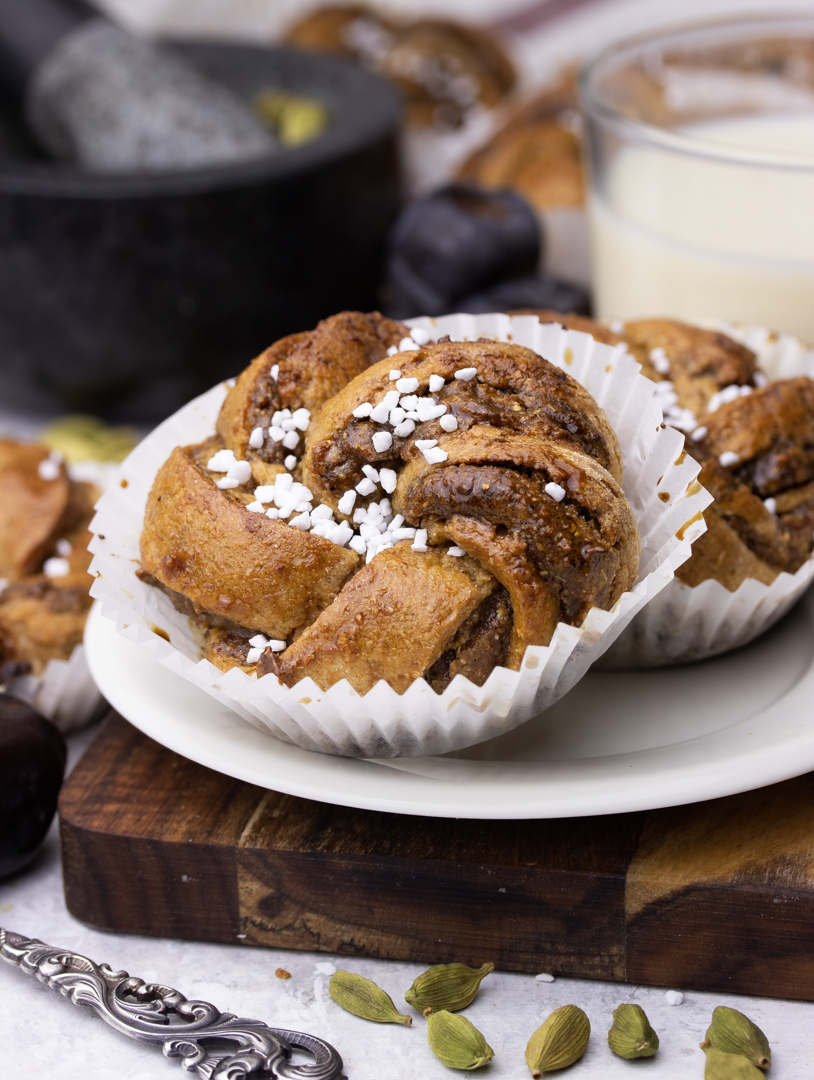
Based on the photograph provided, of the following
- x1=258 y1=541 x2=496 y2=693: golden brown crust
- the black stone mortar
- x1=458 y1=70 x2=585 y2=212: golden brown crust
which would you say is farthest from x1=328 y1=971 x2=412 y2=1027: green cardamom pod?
x1=458 y1=70 x2=585 y2=212: golden brown crust

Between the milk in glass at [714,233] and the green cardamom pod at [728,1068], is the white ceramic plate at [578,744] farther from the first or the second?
the milk in glass at [714,233]

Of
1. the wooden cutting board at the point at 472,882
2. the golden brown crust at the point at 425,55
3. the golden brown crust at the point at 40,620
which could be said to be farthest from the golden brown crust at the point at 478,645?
the golden brown crust at the point at 425,55

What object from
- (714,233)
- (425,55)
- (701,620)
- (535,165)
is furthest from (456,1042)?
(425,55)

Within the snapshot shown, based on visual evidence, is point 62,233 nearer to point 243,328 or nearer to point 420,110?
point 243,328

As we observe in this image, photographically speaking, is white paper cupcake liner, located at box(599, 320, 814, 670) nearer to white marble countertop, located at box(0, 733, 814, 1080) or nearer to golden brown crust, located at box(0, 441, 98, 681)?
white marble countertop, located at box(0, 733, 814, 1080)

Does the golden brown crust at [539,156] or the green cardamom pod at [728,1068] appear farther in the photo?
the golden brown crust at [539,156]

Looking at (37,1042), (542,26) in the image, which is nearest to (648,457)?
(37,1042)
